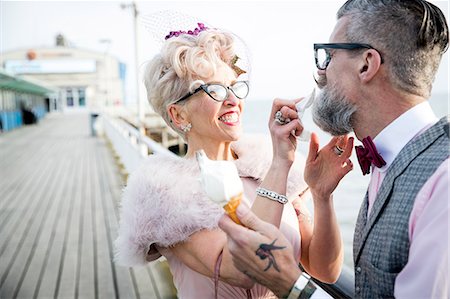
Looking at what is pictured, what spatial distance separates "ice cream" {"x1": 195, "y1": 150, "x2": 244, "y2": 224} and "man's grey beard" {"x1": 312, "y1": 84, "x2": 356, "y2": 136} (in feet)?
1.50

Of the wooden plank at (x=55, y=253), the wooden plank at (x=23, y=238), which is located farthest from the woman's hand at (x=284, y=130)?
Answer: the wooden plank at (x=23, y=238)

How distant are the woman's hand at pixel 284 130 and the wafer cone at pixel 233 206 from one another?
0.32 meters

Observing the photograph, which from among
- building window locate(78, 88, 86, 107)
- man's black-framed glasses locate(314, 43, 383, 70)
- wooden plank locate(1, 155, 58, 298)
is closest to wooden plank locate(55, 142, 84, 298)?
wooden plank locate(1, 155, 58, 298)

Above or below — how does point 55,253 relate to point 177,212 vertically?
below

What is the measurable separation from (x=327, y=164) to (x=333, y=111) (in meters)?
0.29

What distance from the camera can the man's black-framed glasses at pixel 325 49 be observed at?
56.1 inches

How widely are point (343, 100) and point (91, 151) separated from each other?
13604mm

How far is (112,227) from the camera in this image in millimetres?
5852

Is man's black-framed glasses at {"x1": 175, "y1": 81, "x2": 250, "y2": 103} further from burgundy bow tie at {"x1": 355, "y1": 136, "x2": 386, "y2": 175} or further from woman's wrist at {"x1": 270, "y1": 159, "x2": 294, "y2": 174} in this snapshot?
burgundy bow tie at {"x1": 355, "y1": 136, "x2": 386, "y2": 175}

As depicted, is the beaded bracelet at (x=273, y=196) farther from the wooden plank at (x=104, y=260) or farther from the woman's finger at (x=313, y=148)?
the wooden plank at (x=104, y=260)

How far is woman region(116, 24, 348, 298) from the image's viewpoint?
5.28ft

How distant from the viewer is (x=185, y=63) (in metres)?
1.72

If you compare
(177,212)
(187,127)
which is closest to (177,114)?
(187,127)

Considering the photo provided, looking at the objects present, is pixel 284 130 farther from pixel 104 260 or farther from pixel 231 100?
pixel 104 260
